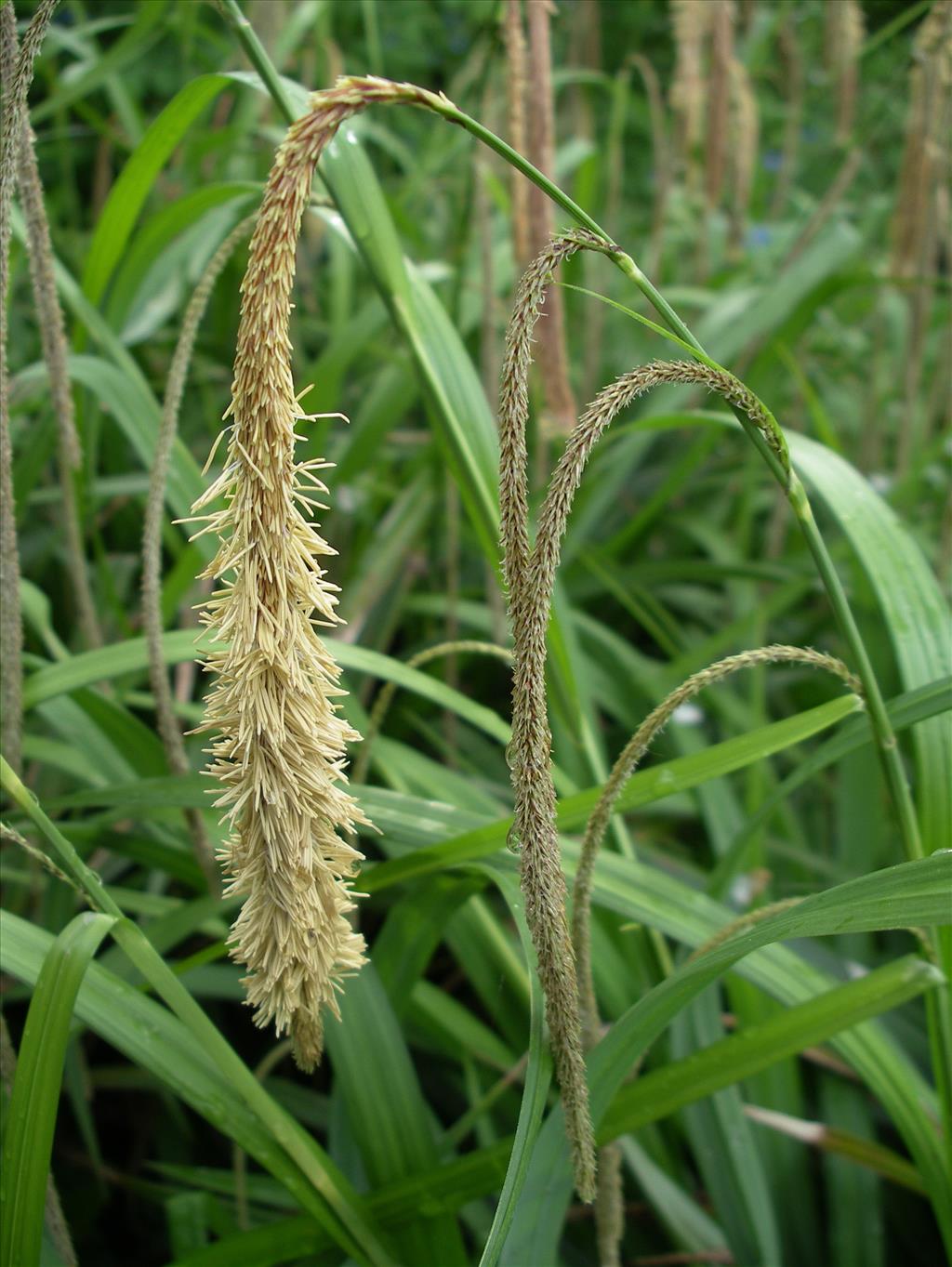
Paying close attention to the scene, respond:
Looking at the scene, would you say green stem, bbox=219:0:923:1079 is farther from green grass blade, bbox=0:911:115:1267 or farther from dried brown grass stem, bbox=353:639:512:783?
green grass blade, bbox=0:911:115:1267

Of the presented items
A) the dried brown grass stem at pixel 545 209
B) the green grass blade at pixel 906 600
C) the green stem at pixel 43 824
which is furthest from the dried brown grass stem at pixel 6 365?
the green grass blade at pixel 906 600

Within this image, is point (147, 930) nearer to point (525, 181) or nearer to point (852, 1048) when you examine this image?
point (852, 1048)

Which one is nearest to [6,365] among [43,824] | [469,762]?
[43,824]

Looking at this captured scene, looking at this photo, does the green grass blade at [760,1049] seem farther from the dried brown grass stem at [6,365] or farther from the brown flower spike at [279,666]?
the dried brown grass stem at [6,365]

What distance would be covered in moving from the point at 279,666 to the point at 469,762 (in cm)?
101

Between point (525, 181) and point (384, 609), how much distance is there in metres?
0.62

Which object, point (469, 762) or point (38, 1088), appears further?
point (469, 762)

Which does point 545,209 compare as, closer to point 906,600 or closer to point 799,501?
point 906,600

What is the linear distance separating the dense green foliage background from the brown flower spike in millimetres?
145

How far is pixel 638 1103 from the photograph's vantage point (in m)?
0.76

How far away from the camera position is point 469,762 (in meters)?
1.46

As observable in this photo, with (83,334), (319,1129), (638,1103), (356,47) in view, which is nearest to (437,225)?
(356,47)

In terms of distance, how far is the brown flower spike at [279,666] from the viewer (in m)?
0.39

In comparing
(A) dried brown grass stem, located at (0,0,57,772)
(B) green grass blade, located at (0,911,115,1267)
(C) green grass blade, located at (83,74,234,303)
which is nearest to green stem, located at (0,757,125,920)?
(B) green grass blade, located at (0,911,115,1267)
